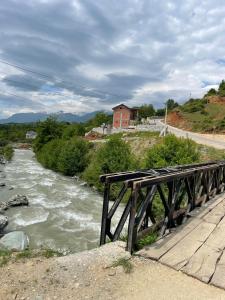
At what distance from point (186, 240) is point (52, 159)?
43.0m

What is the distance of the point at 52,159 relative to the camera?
47.9 meters

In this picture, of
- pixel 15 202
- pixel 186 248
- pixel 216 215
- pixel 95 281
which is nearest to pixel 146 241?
pixel 186 248

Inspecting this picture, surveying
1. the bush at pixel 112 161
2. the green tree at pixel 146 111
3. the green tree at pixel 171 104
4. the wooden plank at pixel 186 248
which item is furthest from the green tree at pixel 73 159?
the green tree at pixel 171 104

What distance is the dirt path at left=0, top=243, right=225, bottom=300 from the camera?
452cm

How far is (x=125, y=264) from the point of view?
5375 millimetres

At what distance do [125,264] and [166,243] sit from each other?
54.6 inches

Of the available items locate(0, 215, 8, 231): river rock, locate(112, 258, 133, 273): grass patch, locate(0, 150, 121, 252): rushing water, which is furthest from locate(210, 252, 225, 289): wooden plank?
locate(0, 215, 8, 231): river rock

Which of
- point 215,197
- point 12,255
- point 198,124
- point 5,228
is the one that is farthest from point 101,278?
point 198,124

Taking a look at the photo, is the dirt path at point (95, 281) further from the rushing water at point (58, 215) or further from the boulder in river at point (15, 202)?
the boulder in river at point (15, 202)

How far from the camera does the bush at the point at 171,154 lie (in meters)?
21.0

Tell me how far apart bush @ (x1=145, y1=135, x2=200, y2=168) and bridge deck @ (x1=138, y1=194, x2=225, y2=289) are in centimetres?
1294

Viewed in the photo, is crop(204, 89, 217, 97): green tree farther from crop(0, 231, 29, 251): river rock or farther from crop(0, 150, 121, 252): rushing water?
crop(0, 231, 29, 251): river rock

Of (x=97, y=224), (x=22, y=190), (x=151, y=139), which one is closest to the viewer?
(x=97, y=224)

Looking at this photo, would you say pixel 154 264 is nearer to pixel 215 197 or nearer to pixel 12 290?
pixel 12 290
